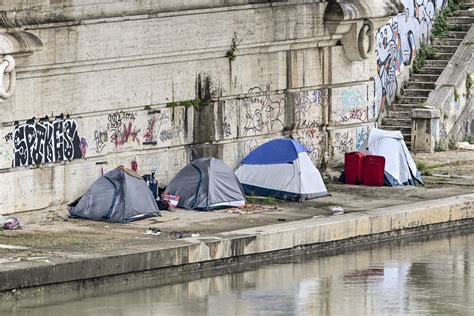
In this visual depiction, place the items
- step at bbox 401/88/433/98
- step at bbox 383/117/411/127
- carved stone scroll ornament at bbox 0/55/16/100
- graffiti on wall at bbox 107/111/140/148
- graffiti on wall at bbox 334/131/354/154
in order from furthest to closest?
1. step at bbox 401/88/433/98
2. step at bbox 383/117/411/127
3. graffiti on wall at bbox 334/131/354/154
4. graffiti on wall at bbox 107/111/140/148
5. carved stone scroll ornament at bbox 0/55/16/100

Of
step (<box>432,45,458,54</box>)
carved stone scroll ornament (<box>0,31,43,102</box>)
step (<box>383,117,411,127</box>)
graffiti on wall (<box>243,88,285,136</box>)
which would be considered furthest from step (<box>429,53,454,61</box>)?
carved stone scroll ornament (<box>0,31,43,102</box>)

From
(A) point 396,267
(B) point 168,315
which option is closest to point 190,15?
(A) point 396,267

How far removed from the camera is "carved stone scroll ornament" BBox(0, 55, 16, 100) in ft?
84.5

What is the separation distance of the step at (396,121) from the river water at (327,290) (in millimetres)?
8754

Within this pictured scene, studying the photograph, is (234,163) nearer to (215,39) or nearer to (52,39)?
(215,39)

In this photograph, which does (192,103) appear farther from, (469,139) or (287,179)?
(469,139)

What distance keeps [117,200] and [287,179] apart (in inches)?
144

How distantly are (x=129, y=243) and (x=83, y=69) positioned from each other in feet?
11.3

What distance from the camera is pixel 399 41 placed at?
1494 inches

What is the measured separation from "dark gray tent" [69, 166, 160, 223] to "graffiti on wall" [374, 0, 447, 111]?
9.87 meters

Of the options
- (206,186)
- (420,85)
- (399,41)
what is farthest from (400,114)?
(206,186)

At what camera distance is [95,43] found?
27.5m

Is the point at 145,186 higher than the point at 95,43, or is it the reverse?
the point at 95,43

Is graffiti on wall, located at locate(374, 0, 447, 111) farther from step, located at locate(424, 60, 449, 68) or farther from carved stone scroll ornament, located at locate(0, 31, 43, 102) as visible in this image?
carved stone scroll ornament, located at locate(0, 31, 43, 102)
